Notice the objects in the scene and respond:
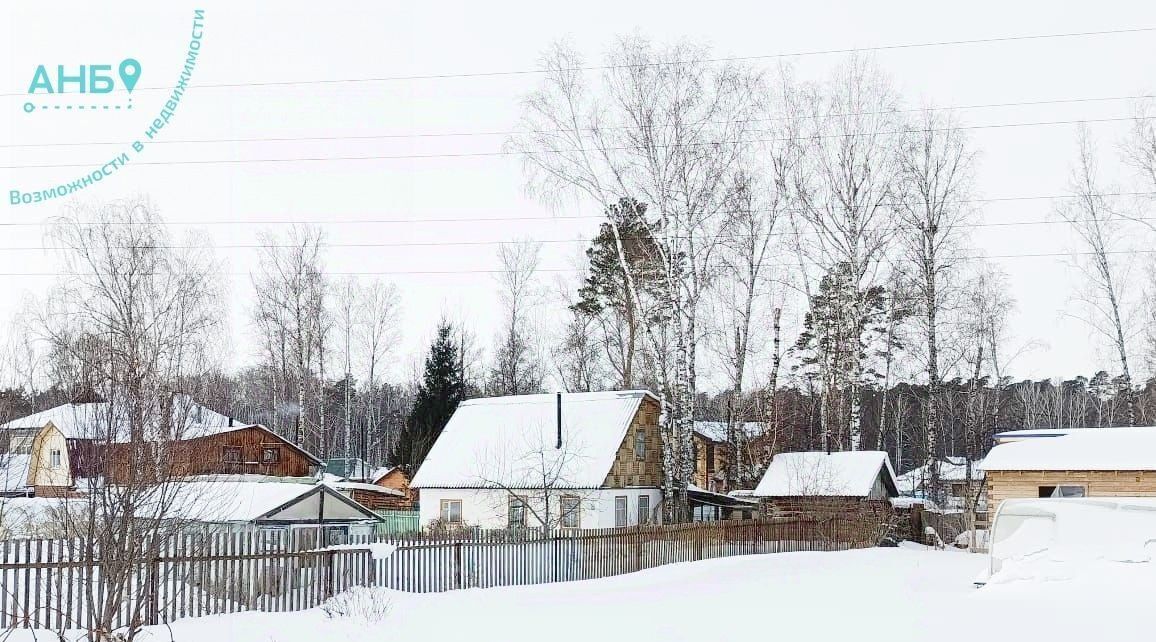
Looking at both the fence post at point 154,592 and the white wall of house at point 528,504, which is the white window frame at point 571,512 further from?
the fence post at point 154,592

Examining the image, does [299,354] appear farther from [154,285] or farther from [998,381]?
[998,381]

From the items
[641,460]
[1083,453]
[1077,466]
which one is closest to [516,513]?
[641,460]

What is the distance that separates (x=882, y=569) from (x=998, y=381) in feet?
126

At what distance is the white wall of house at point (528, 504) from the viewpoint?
33562 millimetres

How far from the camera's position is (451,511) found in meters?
35.3

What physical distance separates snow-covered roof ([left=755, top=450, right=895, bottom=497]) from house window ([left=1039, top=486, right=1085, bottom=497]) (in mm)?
7141

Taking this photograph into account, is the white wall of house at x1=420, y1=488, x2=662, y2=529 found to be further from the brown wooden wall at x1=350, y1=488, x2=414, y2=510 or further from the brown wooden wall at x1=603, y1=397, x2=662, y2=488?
the brown wooden wall at x1=350, y1=488, x2=414, y2=510

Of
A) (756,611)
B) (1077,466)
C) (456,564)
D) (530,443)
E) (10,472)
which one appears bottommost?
(756,611)

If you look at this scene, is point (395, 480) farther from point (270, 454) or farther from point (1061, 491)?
point (1061, 491)

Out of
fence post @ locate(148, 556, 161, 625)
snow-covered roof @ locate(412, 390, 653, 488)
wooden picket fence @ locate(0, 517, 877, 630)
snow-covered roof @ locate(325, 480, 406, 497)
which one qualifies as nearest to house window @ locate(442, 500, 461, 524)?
snow-covered roof @ locate(412, 390, 653, 488)

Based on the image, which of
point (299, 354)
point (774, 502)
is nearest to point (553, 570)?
point (774, 502)

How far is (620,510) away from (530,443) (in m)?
3.67

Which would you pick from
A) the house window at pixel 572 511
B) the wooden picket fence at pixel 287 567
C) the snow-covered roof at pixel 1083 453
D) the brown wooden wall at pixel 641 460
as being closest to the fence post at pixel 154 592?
the wooden picket fence at pixel 287 567

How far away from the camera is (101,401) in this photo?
37.2ft
